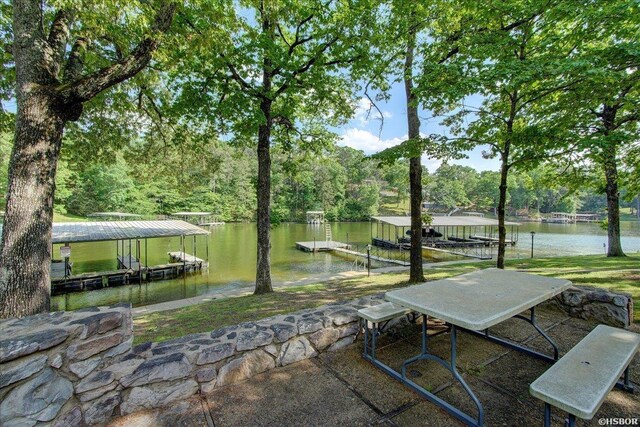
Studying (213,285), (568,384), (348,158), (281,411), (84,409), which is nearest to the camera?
(568,384)

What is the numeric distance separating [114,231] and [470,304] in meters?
12.8

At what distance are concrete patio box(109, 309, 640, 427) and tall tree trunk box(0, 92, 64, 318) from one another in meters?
2.68

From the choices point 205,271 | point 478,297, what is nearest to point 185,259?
point 205,271

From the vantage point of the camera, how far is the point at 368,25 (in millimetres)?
5988

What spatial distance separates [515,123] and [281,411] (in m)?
7.59

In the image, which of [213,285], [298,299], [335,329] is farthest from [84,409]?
[213,285]

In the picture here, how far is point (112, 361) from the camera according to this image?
2.01m

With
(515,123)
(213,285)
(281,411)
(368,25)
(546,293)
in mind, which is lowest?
(213,285)

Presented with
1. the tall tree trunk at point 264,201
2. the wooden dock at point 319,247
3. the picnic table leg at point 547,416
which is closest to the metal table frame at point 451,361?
the picnic table leg at point 547,416

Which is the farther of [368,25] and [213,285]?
[213,285]

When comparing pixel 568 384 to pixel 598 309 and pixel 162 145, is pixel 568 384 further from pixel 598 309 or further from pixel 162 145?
pixel 162 145

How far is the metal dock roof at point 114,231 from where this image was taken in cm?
974

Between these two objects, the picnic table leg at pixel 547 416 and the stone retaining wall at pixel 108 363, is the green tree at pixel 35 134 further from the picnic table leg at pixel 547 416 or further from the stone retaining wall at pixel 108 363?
the picnic table leg at pixel 547 416

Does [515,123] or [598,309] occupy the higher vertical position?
[515,123]
